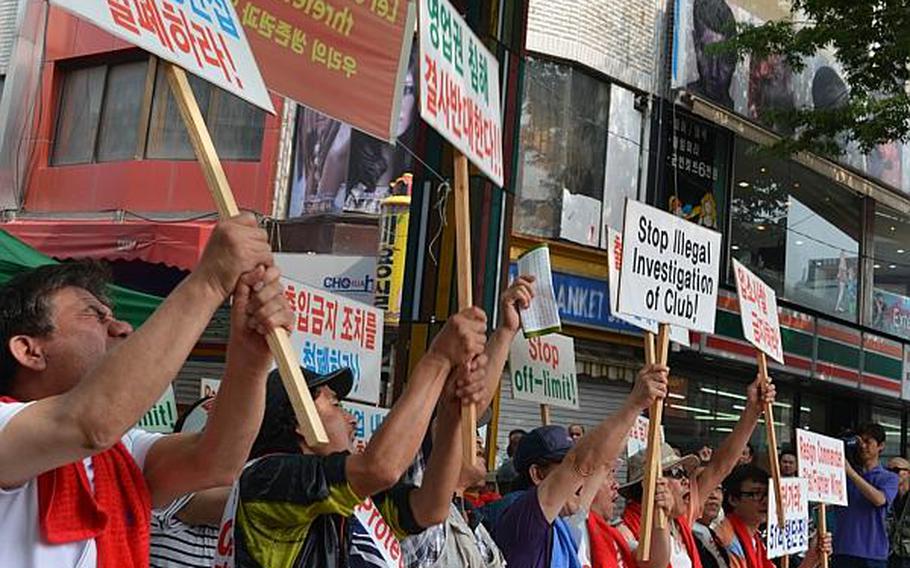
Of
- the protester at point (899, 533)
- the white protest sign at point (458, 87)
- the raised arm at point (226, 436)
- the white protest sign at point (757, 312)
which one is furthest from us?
the protester at point (899, 533)

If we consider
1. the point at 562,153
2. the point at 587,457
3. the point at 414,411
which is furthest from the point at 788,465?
the point at 414,411

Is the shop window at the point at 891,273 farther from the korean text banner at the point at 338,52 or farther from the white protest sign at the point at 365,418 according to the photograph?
the korean text banner at the point at 338,52

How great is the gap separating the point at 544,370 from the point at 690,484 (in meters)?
1.96

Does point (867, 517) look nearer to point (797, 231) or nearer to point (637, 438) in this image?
point (637, 438)

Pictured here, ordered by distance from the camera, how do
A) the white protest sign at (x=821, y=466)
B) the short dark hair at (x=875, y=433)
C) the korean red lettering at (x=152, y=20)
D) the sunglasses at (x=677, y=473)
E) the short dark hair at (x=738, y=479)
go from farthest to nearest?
the short dark hair at (x=875, y=433)
the white protest sign at (x=821, y=466)
the short dark hair at (x=738, y=479)
the sunglasses at (x=677, y=473)
the korean red lettering at (x=152, y=20)

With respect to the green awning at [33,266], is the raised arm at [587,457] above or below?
below

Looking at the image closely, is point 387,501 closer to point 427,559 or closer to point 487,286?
point 427,559

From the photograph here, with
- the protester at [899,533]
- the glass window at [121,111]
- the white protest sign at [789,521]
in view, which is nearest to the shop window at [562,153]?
the protester at [899,533]

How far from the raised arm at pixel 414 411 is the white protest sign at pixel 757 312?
12.5 feet

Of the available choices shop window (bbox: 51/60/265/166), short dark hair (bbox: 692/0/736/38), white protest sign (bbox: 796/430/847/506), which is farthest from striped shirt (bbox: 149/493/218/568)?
short dark hair (bbox: 692/0/736/38)

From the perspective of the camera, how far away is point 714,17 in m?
15.3

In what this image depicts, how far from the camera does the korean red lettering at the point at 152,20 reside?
268 cm

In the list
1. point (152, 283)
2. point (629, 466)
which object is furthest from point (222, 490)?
point (152, 283)

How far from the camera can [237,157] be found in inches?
558
